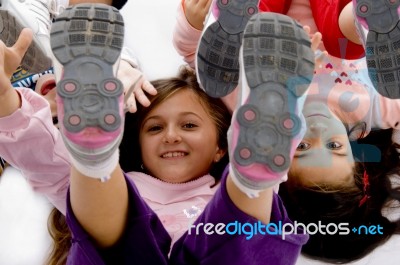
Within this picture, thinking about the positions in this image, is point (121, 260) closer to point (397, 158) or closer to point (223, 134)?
point (223, 134)

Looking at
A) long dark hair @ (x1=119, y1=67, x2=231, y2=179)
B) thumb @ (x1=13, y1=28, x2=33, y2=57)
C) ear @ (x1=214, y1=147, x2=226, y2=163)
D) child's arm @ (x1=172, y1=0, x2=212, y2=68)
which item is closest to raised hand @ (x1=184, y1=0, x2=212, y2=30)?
child's arm @ (x1=172, y1=0, x2=212, y2=68)

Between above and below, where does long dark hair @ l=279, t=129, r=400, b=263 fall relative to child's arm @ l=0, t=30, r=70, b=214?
below

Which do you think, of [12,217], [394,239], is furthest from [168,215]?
[394,239]

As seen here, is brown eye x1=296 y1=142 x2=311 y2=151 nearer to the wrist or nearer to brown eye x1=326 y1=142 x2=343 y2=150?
brown eye x1=326 y1=142 x2=343 y2=150

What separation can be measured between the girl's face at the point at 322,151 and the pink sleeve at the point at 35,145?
1.48 feet

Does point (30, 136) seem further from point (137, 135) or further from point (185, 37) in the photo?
point (185, 37)

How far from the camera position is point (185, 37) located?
1190 mm

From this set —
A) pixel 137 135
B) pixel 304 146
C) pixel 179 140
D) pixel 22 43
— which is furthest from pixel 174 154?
pixel 22 43

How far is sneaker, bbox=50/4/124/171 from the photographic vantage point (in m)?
0.69

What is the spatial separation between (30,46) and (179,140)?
1.09ft

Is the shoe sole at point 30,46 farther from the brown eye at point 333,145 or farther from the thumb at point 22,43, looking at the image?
the brown eye at point 333,145

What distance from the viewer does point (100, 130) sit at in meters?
0.69

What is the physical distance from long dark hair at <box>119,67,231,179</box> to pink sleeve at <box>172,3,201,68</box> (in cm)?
5

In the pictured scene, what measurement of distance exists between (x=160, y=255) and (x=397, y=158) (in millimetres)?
667
